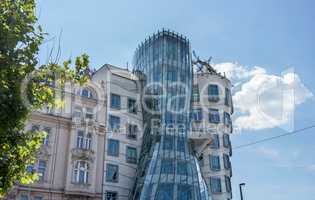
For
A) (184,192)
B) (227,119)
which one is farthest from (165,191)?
(227,119)

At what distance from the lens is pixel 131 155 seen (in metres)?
37.4

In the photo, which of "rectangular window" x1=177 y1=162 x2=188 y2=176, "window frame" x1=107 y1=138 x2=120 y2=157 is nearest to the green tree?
"window frame" x1=107 y1=138 x2=120 y2=157

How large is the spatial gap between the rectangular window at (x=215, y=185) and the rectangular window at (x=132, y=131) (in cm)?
1038

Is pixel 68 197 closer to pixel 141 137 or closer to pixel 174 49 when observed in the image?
pixel 141 137

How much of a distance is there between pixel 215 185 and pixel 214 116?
330 inches

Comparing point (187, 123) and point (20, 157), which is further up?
point (187, 123)

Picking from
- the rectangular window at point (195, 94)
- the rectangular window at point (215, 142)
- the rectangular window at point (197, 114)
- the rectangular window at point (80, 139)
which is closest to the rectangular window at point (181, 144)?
the rectangular window at point (215, 142)

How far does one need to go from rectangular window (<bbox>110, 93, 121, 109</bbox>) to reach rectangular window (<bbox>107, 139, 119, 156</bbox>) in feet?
12.8

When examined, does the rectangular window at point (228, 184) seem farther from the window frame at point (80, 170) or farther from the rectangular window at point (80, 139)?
the rectangular window at point (80, 139)

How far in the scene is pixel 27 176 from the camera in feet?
39.2

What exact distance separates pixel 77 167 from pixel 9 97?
22310 millimetres

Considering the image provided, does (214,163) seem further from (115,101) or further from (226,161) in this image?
(115,101)

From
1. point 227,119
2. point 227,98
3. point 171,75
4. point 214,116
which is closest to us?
point 171,75

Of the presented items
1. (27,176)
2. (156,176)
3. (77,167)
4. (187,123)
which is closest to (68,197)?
(77,167)
